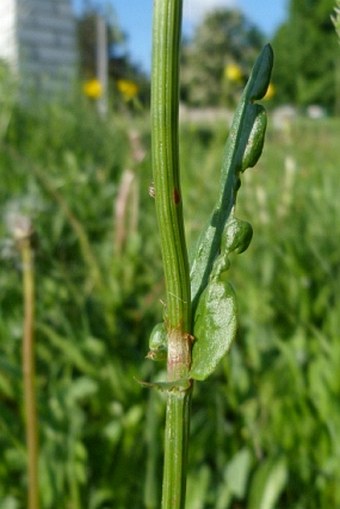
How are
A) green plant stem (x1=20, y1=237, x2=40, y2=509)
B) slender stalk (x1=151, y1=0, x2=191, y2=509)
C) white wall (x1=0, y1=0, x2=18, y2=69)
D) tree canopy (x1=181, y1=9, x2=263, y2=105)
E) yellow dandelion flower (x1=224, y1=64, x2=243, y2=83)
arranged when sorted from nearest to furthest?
slender stalk (x1=151, y1=0, x2=191, y2=509), green plant stem (x1=20, y1=237, x2=40, y2=509), yellow dandelion flower (x1=224, y1=64, x2=243, y2=83), white wall (x1=0, y1=0, x2=18, y2=69), tree canopy (x1=181, y1=9, x2=263, y2=105)

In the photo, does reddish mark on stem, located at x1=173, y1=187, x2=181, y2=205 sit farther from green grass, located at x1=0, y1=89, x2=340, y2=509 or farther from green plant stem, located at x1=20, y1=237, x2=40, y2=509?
green grass, located at x1=0, y1=89, x2=340, y2=509

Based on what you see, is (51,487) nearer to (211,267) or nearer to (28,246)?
(28,246)

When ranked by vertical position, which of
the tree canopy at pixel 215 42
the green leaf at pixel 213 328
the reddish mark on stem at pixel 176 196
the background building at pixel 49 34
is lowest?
the green leaf at pixel 213 328

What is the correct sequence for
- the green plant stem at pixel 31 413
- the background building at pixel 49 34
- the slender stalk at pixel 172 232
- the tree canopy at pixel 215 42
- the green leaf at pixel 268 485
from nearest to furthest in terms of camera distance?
1. the slender stalk at pixel 172 232
2. the green plant stem at pixel 31 413
3. the green leaf at pixel 268 485
4. the background building at pixel 49 34
5. the tree canopy at pixel 215 42

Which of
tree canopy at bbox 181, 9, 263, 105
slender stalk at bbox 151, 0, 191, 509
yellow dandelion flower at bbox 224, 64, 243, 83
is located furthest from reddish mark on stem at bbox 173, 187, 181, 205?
tree canopy at bbox 181, 9, 263, 105

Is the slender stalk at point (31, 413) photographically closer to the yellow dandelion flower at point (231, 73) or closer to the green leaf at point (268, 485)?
the green leaf at point (268, 485)

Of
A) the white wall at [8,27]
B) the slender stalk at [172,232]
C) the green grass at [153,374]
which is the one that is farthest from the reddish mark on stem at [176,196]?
the white wall at [8,27]

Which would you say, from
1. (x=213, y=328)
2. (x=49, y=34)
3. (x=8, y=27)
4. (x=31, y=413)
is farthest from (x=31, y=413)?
(x=49, y=34)
